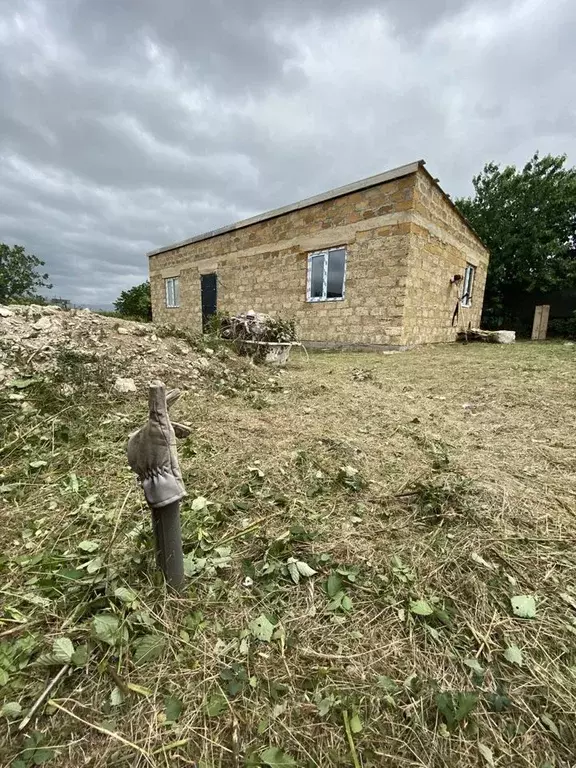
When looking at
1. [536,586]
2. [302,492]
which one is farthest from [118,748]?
[536,586]

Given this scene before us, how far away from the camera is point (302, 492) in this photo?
1535 millimetres

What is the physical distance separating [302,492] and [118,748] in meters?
0.99

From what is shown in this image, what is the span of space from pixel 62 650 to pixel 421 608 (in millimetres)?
959

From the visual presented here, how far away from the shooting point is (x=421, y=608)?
965 mm

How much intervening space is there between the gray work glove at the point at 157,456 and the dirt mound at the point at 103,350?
6.02 feet

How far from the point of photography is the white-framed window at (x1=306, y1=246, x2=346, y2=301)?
728 centimetres

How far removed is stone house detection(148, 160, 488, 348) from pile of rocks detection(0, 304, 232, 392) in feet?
7.41

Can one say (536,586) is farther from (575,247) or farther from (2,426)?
(575,247)

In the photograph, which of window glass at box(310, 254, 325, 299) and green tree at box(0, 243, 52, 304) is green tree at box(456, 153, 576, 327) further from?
green tree at box(0, 243, 52, 304)

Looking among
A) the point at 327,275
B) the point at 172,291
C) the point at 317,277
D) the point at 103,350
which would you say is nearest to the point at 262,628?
the point at 103,350

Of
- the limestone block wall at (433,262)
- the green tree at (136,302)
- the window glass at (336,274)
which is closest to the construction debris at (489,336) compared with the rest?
the limestone block wall at (433,262)

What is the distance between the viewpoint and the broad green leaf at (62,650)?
2.62 ft

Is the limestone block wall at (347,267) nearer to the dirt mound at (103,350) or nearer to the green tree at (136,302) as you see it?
the dirt mound at (103,350)

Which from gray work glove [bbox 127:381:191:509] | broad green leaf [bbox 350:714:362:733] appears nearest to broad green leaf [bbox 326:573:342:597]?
broad green leaf [bbox 350:714:362:733]
